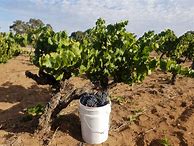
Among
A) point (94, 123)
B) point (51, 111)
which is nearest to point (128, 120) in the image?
point (94, 123)

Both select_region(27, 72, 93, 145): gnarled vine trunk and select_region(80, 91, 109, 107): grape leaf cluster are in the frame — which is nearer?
select_region(80, 91, 109, 107): grape leaf cluster

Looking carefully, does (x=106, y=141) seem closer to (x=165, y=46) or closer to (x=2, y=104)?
(x=2, y=104)

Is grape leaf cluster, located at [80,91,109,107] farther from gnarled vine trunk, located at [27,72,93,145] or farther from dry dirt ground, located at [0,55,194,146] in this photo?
dry dirt ground, located at [0,55,194,146]

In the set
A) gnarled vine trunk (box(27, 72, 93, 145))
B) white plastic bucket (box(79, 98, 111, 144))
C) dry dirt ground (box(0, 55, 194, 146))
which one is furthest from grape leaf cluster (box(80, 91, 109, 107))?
dry dirt ground (box(0, 55, 194, 146))

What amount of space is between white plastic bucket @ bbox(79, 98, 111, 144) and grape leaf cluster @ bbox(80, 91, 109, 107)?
16 centimetres

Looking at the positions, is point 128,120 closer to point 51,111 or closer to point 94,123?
point 94,123

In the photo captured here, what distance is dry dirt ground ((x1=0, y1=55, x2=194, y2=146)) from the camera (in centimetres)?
677

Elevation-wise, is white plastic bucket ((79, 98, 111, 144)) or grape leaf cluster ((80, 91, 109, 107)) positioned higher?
grape leaf cluster ((80, 91, 109, 107))

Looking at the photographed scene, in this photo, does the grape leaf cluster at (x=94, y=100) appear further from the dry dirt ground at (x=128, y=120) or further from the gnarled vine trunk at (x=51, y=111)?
the dry dirt ground at (x=128, y=120)

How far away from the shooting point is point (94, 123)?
6355mm

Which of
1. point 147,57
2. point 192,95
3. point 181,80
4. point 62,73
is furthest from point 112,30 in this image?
point 181,80

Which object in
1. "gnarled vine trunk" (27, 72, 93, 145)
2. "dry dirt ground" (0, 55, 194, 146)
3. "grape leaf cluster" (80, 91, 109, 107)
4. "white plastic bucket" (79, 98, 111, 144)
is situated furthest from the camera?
"dry dirt ground" (0, 55, 194, 146)

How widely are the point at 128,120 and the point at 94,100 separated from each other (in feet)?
5.43

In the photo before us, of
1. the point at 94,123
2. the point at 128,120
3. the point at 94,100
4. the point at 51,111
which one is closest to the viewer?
the point at 94,123
